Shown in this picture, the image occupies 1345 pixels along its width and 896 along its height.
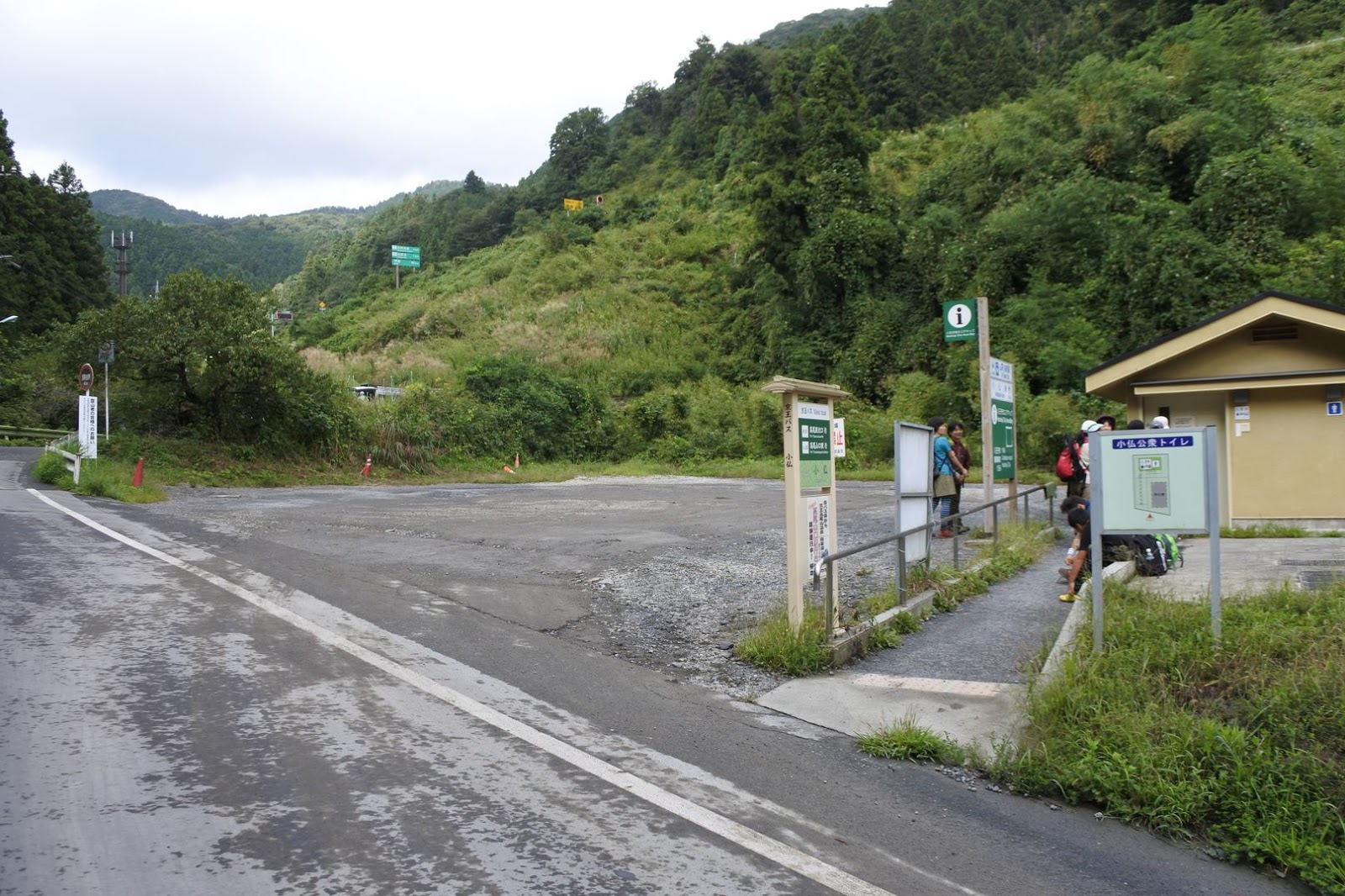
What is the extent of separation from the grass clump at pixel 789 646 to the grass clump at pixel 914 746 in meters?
1.43

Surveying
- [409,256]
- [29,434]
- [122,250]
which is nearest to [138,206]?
[409,256]

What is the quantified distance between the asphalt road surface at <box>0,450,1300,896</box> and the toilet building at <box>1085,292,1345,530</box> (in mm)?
8721

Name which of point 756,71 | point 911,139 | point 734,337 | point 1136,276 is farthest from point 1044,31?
point 1136,276

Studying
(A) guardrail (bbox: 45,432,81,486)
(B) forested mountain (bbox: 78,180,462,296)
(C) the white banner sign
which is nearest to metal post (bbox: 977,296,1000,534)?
(A) guardrail (bbox: 45,432,81,486)

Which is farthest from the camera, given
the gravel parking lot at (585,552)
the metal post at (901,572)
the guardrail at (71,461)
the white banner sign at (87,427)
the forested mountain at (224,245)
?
the forested mountain at (224,245)

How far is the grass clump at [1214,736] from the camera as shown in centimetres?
427

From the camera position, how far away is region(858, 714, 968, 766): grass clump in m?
5.39

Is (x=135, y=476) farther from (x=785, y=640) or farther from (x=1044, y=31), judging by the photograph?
(x=1044, y=31)

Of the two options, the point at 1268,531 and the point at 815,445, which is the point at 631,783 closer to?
the point at 815,445

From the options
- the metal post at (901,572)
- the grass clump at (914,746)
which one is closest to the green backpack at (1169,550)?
the metal post at (901,572)

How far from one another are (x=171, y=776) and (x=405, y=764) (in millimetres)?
1141

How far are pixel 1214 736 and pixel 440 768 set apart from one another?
13.6ft

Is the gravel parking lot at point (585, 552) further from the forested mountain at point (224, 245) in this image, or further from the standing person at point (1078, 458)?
the forested mountain at point (224, 245)

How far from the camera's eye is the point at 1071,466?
12.6 meters
